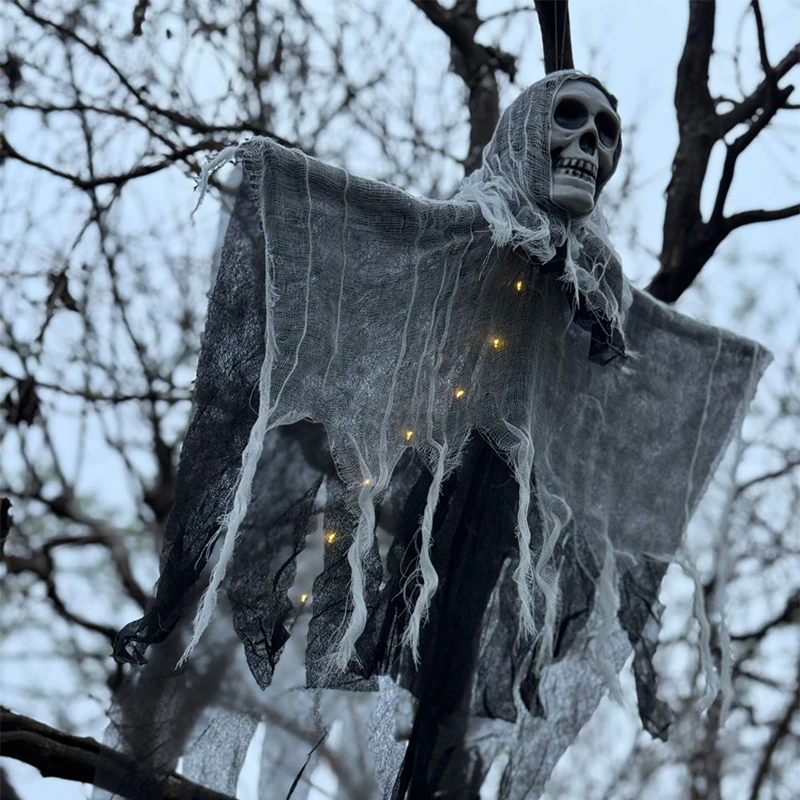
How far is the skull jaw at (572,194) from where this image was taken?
1937mm

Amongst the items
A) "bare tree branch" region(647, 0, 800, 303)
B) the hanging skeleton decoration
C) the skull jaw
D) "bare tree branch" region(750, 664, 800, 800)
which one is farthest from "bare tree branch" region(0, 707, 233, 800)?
"bare tree branch" region(750, 664, 800, 800)

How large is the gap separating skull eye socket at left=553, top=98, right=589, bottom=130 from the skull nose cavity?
0.07 feet

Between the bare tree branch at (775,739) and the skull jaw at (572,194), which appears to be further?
the bare tree branch at (775,739)

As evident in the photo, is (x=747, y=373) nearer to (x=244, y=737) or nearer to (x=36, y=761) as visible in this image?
(x=244, y=737)

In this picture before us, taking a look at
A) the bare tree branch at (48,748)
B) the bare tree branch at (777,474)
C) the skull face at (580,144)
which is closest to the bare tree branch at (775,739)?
the bare tree branch at (777,474)

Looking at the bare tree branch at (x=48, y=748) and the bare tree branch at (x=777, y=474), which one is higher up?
the bare tree branch at (x=777, y=474)

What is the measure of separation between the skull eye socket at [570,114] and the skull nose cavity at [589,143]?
0.02m

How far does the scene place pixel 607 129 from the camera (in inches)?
81.6

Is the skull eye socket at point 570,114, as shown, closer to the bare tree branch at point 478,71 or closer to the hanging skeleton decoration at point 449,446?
the hanging skeleton decoration at point 449,446

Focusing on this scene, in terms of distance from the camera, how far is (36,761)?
2.24 meters

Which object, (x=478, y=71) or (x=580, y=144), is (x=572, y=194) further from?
(x=478, y=71)

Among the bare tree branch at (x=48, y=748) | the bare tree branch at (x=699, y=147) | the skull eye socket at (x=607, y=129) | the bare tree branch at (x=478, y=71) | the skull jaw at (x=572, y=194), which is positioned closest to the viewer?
the skull jaw at (x=572, y=194)

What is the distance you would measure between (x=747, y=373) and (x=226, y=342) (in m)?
1.10

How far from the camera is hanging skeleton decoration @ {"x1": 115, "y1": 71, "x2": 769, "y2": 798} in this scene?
1.81 m
